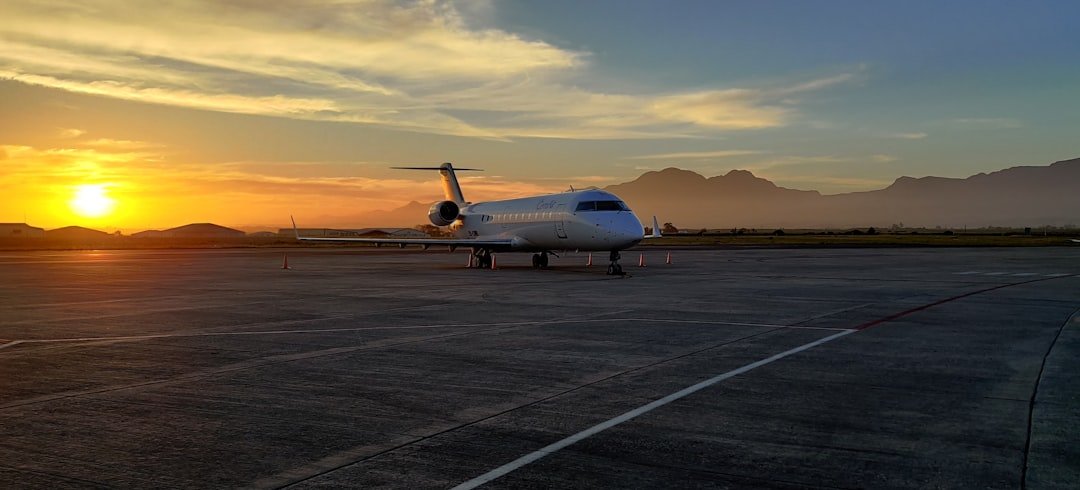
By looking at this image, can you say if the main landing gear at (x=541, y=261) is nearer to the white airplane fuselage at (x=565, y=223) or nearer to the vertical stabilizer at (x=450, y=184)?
the white airplane fuselage at (x=565, y=223)

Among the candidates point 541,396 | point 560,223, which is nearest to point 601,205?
point 560,223

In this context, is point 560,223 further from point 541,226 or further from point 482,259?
point 482,259

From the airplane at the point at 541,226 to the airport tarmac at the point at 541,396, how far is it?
496 inches

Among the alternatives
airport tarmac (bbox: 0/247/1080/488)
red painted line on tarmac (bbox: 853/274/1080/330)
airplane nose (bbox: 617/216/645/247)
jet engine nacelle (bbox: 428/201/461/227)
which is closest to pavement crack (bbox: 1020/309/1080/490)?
airport tarmac (bbox: 0/247/1080/488)

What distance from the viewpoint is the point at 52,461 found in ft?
19.1

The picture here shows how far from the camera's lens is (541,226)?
3400cm

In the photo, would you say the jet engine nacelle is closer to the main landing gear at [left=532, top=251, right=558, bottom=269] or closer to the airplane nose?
the main landing gear at [left=532, top=251, right=558, bottom=269]

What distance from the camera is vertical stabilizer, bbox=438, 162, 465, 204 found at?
1903 inches

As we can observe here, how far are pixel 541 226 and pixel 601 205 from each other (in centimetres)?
370

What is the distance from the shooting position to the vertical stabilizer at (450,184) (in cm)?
4834

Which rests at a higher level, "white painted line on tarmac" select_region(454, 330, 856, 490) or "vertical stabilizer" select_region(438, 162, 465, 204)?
"vertical stabilizer" select_region(438, 162, 465, 204)

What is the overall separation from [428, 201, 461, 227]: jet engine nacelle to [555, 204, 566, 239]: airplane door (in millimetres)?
12113

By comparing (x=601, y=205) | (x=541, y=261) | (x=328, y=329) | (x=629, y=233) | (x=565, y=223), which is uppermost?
(x=601, y=205)

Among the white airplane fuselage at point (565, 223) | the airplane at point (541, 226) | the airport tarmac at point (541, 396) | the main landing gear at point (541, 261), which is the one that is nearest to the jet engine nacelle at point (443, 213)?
the airplane at point (541, 226)
